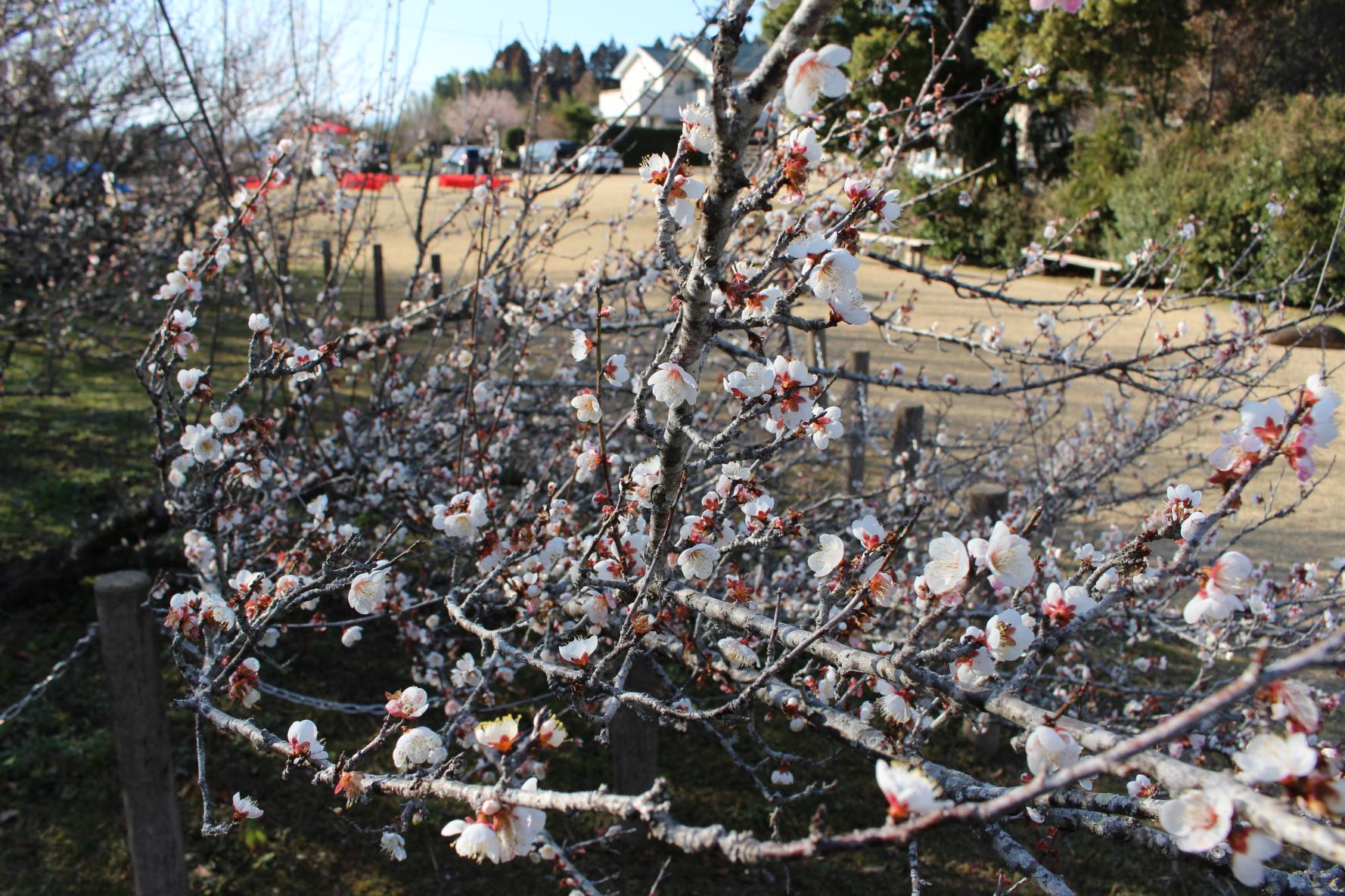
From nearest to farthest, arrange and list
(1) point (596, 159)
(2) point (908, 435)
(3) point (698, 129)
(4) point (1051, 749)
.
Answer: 1. (4) point (1051, 749)
2. (3) point (698, 129)
3. (1) point (596, 159)
4. (2) point (908, 435)

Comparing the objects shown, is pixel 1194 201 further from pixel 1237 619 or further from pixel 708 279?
pixel 708 279

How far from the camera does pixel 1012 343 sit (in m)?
10.7

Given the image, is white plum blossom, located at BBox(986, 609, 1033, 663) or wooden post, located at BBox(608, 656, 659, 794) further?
wooden post, located at BBox(608, 656, 659, 794)

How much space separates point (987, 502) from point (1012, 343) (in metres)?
7.79

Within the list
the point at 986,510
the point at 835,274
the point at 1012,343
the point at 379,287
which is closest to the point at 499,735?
the point at 835,274

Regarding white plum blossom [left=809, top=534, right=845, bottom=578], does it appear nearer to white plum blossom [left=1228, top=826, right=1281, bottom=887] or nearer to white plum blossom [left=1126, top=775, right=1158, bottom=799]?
white plum blossom [left=1126, top=775, right=1158, bottom=799]

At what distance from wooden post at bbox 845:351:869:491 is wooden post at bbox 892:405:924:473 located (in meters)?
0.18

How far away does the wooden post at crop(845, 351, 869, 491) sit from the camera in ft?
16.8

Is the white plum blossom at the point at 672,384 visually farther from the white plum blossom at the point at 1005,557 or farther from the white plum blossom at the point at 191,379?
the white plum blossom at the point at 191,379

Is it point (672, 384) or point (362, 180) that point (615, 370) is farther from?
point (362, 180)

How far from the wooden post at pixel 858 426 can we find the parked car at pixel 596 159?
1906 mm

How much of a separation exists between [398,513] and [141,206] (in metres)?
6.58

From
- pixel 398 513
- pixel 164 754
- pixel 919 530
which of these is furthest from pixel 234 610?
pixel 919 530

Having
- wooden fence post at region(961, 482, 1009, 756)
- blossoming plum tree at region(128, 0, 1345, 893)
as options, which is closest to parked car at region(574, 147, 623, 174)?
blossoming plum tree at region(128, 0, 1345, 893)
